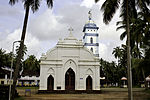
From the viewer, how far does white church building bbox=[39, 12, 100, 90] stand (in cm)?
3028

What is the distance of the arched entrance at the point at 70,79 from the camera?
30572 mm

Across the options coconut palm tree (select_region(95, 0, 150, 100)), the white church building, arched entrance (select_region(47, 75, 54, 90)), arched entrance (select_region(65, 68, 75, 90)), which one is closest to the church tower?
the white church building

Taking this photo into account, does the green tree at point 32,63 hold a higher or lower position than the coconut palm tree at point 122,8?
lower

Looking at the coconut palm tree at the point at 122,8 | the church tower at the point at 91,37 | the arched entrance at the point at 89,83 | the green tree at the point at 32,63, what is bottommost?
the arched entrance at the point at 89,83

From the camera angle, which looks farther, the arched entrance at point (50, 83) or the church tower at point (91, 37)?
the church tower at point (91, 37)

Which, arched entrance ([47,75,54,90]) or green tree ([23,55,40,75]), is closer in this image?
arched entrance ([47,75,54,90])

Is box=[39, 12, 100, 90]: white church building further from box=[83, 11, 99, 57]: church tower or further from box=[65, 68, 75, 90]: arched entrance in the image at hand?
box=[83, 11, 99, 57]: church tower

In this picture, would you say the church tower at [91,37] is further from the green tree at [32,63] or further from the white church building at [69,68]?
the white church building at [69,68]

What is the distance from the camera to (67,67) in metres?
31.0

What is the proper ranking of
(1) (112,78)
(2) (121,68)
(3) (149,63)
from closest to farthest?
(3) (149,63) < (2) (121,68) < (1) (112,78)

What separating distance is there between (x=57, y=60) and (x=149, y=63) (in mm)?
15007

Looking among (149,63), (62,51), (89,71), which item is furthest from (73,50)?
(149,63)

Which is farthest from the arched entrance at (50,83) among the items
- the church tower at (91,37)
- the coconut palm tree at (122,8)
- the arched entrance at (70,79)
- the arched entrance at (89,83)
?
the church tower at (91,37)

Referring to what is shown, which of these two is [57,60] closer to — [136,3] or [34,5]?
[34,5]
